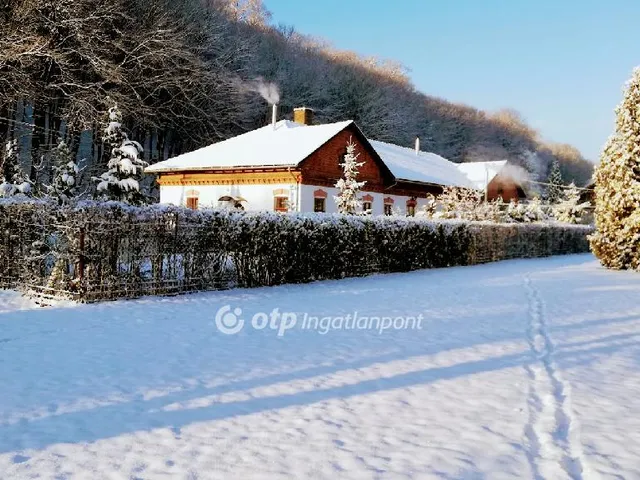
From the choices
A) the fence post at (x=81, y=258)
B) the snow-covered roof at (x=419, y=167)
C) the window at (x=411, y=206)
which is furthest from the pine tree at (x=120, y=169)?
the window at (x=411, y=206)

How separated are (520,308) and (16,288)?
34.7 ft

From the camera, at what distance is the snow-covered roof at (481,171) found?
42.2 meters

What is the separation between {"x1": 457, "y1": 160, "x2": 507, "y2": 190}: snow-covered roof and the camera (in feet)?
139

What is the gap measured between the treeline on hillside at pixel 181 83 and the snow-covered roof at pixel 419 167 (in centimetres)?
1207

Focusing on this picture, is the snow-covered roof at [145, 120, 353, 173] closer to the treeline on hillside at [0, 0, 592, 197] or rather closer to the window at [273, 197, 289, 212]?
the window at [273, 197, 289, 212]

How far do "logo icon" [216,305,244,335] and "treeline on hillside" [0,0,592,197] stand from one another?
13.9m

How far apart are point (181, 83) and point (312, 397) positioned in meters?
32.1

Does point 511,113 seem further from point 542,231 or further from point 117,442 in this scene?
point 117,442

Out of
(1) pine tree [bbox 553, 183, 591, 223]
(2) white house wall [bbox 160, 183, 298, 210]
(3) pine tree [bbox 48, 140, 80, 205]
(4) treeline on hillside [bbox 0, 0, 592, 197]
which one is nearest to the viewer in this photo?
(3) pine tree [bbox 48, 140, 80, 205]

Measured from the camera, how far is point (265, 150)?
28391 mm

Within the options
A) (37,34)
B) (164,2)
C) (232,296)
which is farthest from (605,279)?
(164,2)

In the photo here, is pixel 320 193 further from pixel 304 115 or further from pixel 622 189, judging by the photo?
pixel 622 189

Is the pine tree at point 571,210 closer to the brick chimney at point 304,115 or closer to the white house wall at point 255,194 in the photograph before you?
the white house wall at point 255,194

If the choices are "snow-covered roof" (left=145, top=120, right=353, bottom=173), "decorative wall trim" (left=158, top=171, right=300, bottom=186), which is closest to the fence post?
Result: "snow-covered roof" (left=145, top=120, right=353, bottom=173)
